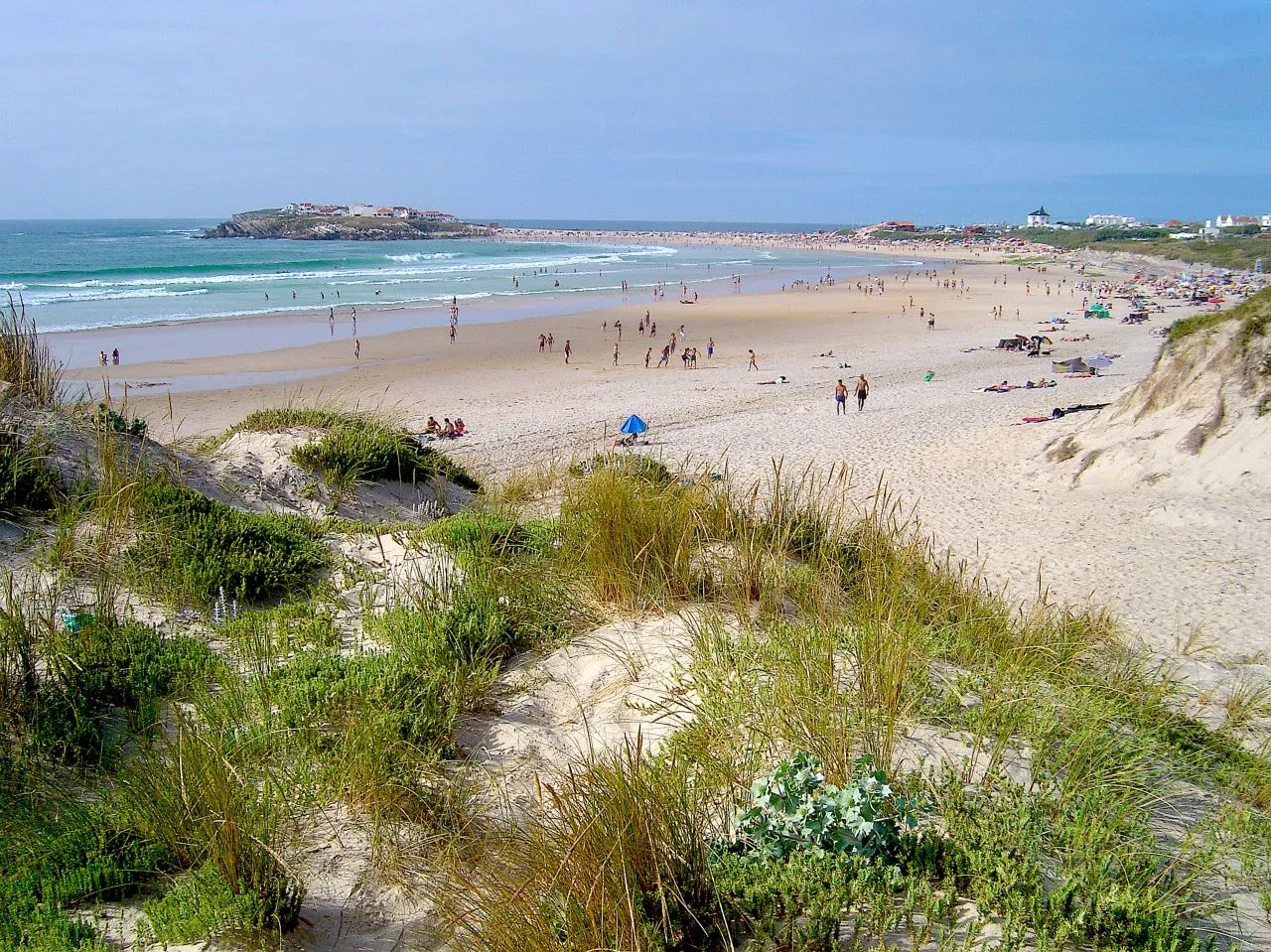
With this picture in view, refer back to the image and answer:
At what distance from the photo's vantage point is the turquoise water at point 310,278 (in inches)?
1580

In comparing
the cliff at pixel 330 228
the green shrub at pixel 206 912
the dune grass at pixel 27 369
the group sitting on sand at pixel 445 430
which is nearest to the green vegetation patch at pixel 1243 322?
the group sitting on sand at pixel 445 430

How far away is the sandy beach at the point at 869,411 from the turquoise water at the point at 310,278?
9205 mm

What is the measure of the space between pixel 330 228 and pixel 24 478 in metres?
137

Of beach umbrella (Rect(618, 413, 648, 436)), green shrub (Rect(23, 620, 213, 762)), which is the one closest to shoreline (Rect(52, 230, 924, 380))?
beach umbrella (Rect(618, 413, 648, 436))

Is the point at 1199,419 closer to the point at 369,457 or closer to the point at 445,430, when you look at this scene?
the point at 369,457

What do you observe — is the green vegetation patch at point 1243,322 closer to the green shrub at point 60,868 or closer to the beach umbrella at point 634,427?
the beach umbrella at point 634,427

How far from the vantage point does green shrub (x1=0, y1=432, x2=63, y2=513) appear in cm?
532

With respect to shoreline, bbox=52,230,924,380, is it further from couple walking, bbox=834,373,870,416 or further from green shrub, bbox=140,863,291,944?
green shrub, bbox=140,863,291,944

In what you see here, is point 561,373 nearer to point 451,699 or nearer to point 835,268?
point 451,699

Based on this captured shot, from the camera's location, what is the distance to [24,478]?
540 cm

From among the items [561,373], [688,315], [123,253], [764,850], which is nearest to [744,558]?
[764,850]

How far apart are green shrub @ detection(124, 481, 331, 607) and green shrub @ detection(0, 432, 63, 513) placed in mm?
650

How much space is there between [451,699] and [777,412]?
1800 cm

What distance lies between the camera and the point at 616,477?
16.7 ft
